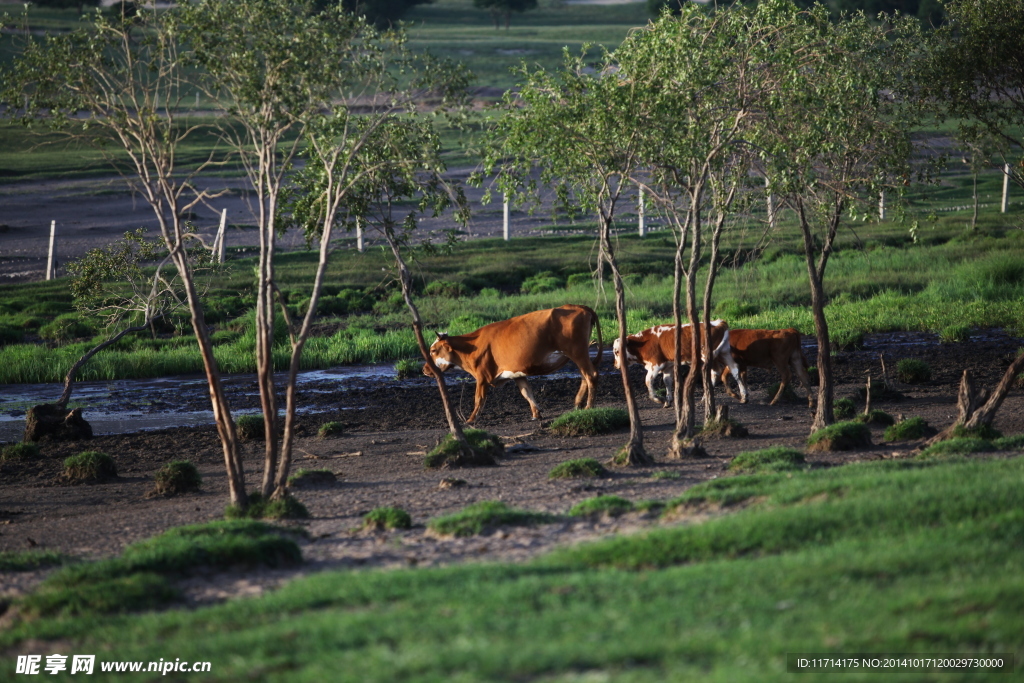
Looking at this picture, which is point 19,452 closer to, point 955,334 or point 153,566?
point 153,566

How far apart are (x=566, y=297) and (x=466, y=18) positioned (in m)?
129

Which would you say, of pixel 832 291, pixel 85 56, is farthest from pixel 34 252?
pixel 85 56

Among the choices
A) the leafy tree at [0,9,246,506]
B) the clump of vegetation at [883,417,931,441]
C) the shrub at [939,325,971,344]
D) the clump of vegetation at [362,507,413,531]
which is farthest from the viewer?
the shrub at [939,325,971,344]

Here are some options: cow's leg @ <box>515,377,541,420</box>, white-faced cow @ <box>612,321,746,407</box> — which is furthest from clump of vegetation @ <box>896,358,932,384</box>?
cow's leg @ <box>515,377,541,420</box>

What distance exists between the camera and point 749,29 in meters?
13.0

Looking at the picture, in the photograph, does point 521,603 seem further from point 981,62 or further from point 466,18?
point 466,18

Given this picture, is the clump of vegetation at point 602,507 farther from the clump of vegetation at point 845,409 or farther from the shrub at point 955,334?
the shrub at point 955,334

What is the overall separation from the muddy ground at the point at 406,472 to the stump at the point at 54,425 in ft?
1.13

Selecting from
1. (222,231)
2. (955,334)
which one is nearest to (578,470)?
(222,231)

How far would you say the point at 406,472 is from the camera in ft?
46.8

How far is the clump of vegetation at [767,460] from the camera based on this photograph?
1200cm

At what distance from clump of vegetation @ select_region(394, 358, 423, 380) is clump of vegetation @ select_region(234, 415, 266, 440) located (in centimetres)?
586

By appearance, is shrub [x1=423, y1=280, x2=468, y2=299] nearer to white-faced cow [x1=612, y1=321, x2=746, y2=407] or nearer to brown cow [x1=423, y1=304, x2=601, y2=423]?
white-faced cow [x1=612, y1=321, x2=746, y2=407]

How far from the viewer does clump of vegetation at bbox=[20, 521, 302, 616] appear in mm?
7566
